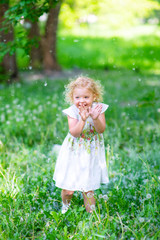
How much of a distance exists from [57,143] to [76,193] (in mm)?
1298

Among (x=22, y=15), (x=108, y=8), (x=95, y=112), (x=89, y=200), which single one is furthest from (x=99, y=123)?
(x=108, y=8)

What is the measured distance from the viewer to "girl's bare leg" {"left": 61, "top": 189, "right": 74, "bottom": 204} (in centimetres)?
260

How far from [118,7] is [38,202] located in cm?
569

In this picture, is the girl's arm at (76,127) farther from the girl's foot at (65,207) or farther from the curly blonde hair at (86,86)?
the girl's foot at (65,207)

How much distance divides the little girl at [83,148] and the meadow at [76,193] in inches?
8.0

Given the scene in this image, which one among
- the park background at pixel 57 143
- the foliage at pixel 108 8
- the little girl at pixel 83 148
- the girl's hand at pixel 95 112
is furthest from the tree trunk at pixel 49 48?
the girl's hand at pixel 95 112

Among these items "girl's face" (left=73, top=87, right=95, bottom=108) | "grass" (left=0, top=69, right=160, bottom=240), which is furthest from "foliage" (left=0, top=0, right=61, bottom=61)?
"girl's face" (left=73, top=87, right=95, bottom=108)

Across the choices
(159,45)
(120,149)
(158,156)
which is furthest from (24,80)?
(159,45)

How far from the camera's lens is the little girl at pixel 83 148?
2.39 m

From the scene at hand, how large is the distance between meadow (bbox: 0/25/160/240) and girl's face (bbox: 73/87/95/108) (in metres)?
0.69

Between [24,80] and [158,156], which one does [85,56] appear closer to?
[24,80]

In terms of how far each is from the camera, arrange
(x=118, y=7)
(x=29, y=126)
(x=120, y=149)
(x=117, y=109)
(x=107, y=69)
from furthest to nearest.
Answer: (x=107, y=69) → (x=118, y=7) → (x=117, y=109) → (x=29, y=126) → (x=120, y=149)

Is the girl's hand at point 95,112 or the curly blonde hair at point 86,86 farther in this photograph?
the curly blonde hair at point 86,86

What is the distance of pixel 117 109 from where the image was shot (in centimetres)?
547
